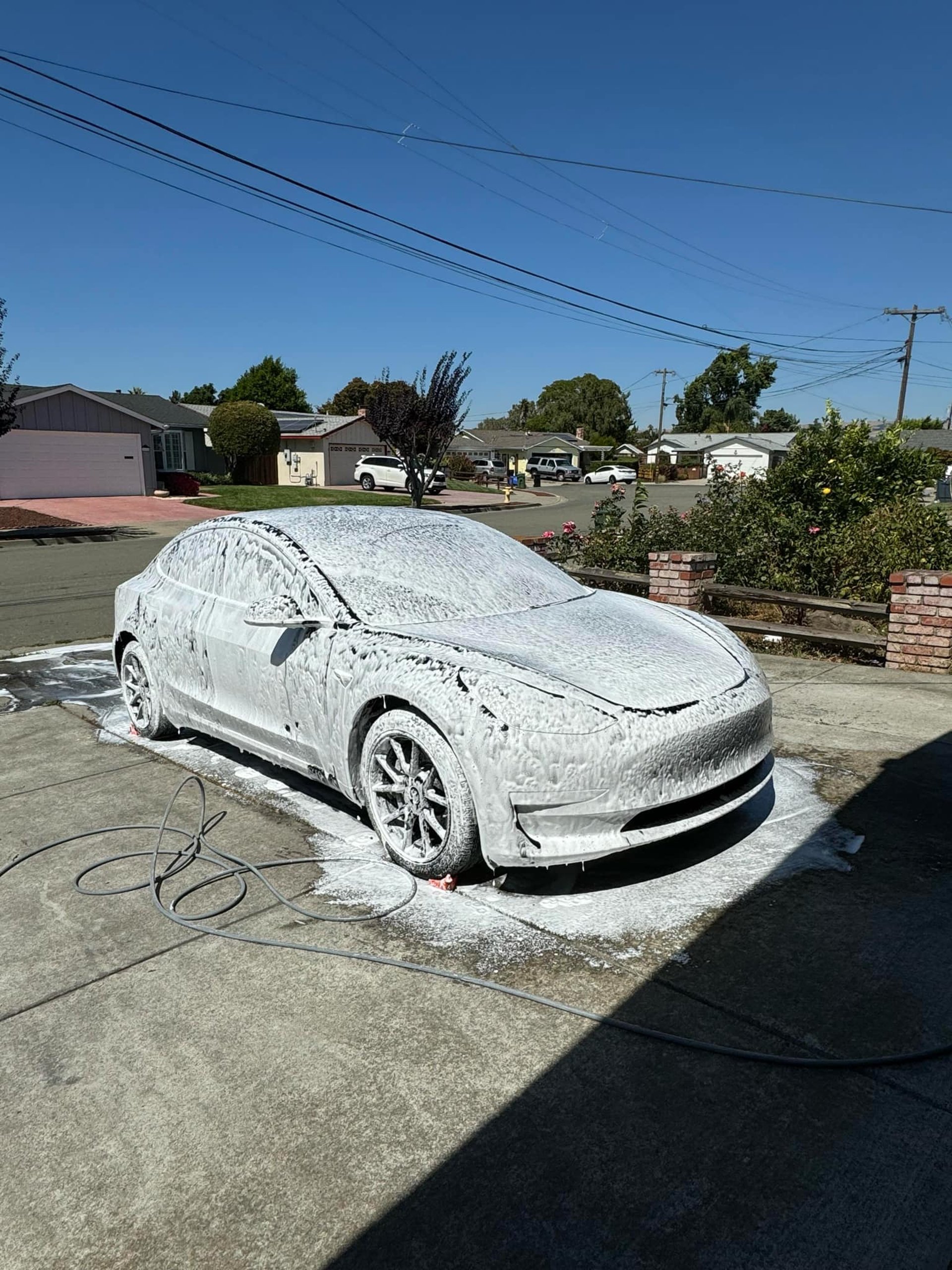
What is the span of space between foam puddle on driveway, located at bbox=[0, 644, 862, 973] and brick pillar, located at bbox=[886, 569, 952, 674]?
9.20 ft

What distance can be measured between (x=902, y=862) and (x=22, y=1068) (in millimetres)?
3402

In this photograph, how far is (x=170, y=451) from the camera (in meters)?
43.9

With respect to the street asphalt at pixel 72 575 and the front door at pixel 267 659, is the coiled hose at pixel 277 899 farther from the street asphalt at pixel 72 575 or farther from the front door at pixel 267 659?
the street asphalt at pixel 72 575

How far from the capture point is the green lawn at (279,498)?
32.2 metres

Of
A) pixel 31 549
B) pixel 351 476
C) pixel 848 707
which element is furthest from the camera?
pixel 351 476

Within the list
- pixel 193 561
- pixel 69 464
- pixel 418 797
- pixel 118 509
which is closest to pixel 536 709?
pixel 418 797

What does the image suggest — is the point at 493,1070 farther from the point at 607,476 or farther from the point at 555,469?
the point at 555,469

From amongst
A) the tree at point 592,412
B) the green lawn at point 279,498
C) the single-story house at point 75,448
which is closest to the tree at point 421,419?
the green lawn at point 279,498

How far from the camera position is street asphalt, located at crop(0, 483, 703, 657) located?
9.88 metres

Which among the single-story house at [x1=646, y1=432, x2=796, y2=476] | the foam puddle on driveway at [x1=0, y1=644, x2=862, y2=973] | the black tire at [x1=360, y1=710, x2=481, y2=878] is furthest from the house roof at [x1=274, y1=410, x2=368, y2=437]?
the black tire at [x1=360, y1=710, x2=481, y2=878]

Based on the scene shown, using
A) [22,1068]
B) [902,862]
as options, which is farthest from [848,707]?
[22,1068]

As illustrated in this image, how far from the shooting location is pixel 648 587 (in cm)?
941

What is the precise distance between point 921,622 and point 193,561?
5.57 metres

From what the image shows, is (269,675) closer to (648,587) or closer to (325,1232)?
(325,1232)
